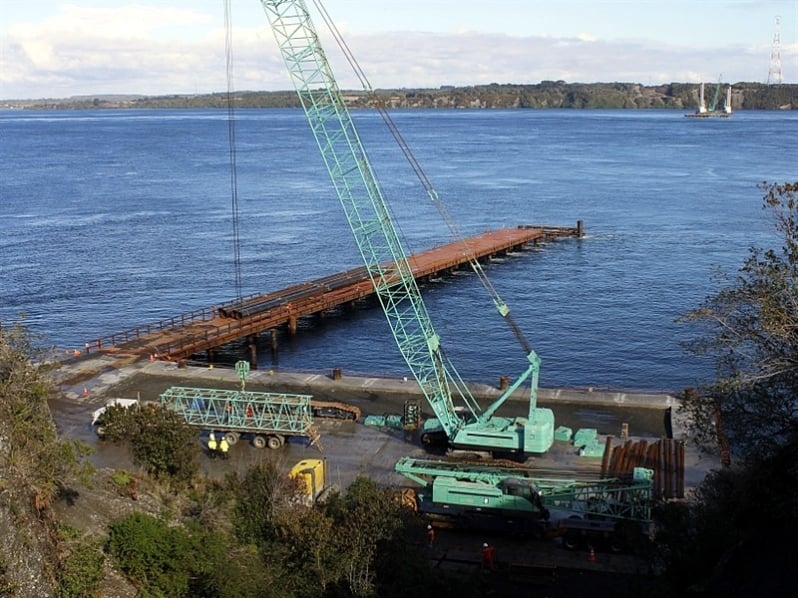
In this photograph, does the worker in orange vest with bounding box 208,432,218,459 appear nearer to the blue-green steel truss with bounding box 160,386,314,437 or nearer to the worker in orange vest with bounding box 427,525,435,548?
the blue-green steel truss with bounding box 160,386,314,437

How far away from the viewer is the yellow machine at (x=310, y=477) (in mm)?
27597

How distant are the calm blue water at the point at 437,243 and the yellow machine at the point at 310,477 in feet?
70.0

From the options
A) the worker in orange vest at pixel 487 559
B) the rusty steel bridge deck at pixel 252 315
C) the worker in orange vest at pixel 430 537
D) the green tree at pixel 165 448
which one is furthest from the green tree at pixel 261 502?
the rusty steel bridge deck at pixel 252 315

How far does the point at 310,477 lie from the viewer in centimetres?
2870

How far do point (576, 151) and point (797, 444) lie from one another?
542 ft

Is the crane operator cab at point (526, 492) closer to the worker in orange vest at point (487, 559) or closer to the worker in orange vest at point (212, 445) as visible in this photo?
the worker in orange vest at point (487, 559)

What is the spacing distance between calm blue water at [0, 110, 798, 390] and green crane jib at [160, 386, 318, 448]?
649 inches

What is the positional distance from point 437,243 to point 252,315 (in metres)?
32.3

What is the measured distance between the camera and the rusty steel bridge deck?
167 ft

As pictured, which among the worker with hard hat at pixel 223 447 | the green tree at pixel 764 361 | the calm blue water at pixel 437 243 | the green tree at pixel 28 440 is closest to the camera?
the green tree at pixel 28 440

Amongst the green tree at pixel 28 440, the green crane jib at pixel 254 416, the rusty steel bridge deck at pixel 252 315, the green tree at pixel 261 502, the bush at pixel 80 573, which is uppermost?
the green tree at pixel 28 440

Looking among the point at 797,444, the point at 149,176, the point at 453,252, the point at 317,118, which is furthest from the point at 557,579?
the point at 149,176

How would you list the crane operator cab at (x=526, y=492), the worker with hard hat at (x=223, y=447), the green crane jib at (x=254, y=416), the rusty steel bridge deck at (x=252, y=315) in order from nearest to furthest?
the crane operator cab at (x=526, y=492)
the worker with hard hat at (x=223, y=447)
the green crane jib at (x=254, y=416)
the rusty steel bridge deck at (x=252, y=315)

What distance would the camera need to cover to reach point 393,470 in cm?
3231
